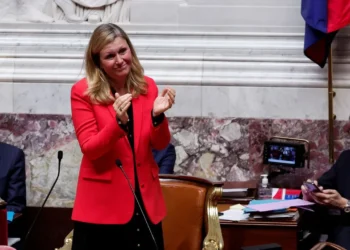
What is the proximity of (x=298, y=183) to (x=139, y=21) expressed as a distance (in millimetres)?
1829

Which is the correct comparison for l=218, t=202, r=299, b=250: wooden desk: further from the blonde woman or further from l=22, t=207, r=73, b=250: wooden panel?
l=22, t=207, r=73, b=250: wooden panel

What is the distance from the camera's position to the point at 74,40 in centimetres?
624

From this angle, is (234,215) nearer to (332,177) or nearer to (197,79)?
(332,177)

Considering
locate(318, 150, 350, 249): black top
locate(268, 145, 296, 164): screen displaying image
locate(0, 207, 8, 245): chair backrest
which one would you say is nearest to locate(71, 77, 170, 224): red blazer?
locate(0, 207, 8, 245): chair backrest

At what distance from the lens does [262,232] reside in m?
4.54

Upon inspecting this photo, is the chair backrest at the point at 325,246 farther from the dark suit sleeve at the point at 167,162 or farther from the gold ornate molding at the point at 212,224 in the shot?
the dark suit sleeve at the point at 167,162

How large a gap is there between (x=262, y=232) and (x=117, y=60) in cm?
152

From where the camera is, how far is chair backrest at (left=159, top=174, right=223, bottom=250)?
4.42m

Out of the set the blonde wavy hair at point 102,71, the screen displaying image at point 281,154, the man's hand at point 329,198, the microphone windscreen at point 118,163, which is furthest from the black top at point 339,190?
the microphone windscreen at point 118,163

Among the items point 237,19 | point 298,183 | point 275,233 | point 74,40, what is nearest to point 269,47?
point 237,19

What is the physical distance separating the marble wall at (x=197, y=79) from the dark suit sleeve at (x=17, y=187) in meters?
0.55

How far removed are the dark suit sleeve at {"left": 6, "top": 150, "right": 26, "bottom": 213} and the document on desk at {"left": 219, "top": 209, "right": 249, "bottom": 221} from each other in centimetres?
160

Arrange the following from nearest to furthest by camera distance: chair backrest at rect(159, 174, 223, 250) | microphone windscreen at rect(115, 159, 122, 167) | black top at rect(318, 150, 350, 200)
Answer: microphone windscreen at rect(115, 159, 122, 167), chair backrest at rect(159, 174, 223, 250), black top at rect(318, 150, 350, 200)

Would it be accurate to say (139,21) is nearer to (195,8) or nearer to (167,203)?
(195,8)
